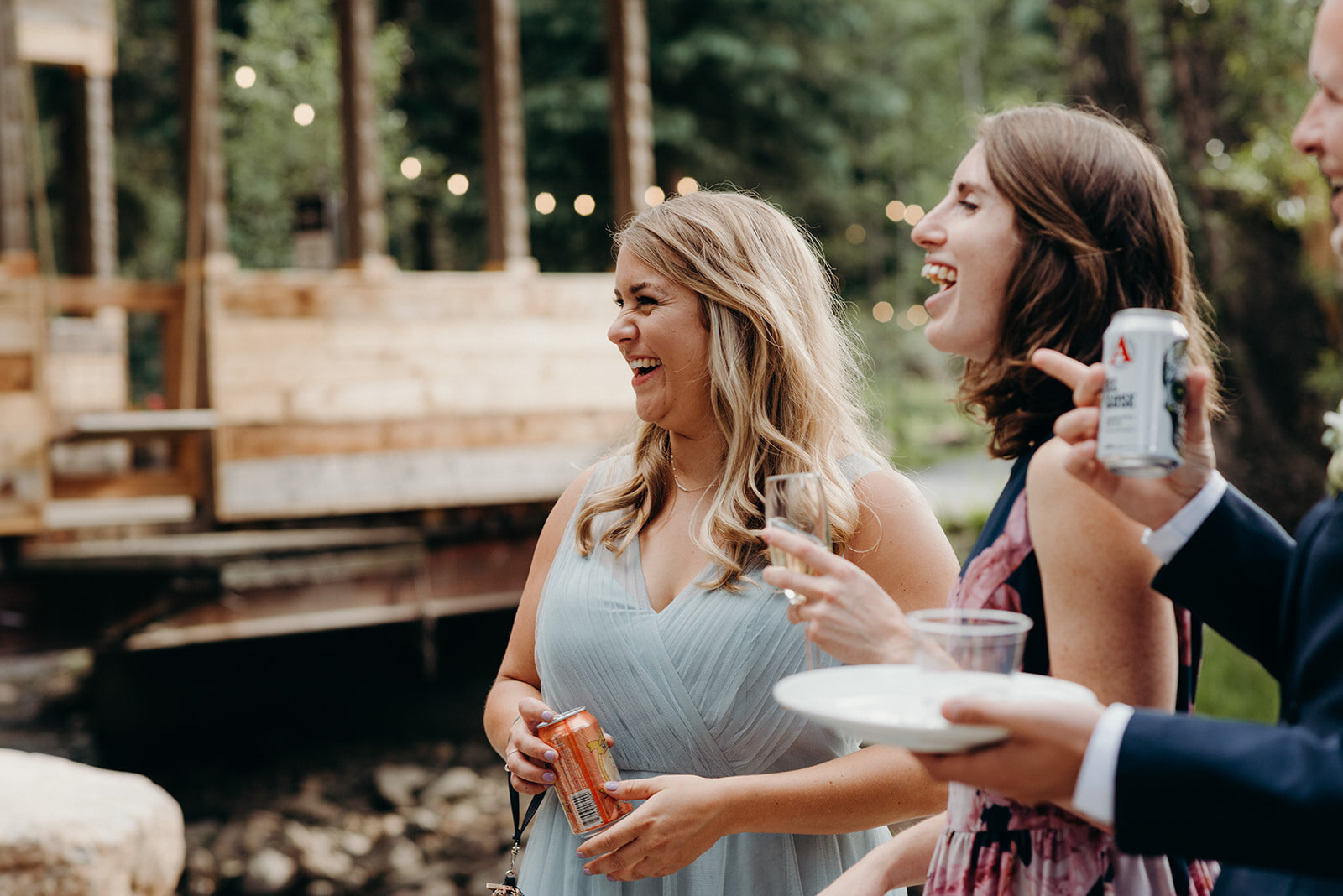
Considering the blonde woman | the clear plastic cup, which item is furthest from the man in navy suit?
the blonde woman

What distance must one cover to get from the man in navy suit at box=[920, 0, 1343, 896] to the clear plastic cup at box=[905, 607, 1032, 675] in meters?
0.11

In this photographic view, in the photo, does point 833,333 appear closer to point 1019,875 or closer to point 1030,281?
point 1030,281

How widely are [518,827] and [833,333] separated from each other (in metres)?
1.22

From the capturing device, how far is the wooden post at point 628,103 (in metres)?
8.41

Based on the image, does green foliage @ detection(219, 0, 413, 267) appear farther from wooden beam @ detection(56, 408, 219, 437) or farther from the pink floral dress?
the pink floral dress

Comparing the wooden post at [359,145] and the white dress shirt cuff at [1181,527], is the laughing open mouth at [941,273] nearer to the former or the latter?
the white dress shirt cuff at [1181,527]

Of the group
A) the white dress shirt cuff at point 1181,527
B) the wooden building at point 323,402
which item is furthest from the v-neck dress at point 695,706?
the wooden building at point 323,402

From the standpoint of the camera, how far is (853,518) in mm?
2170

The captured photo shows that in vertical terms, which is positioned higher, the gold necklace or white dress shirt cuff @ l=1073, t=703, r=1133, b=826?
the gold necklace

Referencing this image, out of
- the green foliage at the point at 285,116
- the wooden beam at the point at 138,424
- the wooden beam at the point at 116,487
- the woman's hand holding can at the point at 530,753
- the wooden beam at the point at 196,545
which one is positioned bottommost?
the wooden beam at the point at 196,545

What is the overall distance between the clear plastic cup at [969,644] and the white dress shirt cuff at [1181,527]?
269 mm

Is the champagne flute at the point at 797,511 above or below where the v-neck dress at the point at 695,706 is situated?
above

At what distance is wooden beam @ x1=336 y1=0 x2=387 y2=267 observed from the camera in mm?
7422

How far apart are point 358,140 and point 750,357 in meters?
5.78
